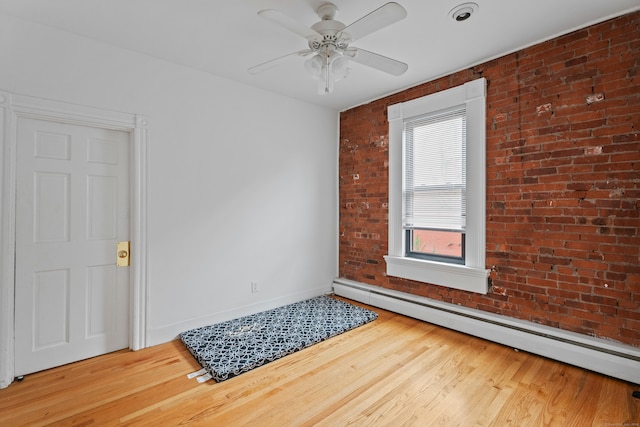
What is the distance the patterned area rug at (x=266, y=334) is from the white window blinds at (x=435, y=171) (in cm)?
132

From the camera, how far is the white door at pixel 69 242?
2389 mm

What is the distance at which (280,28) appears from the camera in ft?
7.97

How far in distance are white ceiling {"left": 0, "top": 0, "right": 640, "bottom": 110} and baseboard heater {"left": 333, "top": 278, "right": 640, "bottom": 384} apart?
245 centimetres

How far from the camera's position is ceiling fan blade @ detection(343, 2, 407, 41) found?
1.71 m

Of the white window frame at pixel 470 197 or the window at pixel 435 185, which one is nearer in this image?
the white window frame at pixel 470 197

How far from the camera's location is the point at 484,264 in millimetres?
3006

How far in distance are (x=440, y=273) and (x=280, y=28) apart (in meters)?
2.77

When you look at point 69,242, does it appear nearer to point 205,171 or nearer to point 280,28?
point 205,171

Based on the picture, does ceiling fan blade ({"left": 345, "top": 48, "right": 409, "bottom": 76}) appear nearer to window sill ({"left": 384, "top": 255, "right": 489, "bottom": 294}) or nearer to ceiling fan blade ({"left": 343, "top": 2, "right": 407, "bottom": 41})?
ceiling fan blade ({"left": 343, "top": 2, "right": 407, "bottom": 41})

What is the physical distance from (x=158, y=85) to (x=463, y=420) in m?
3.59

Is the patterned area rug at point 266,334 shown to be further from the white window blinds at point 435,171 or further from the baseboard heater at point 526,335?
the white window blinds at point 435,171

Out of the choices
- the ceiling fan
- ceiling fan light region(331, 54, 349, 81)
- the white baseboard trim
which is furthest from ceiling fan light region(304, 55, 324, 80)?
the white baseboard trim

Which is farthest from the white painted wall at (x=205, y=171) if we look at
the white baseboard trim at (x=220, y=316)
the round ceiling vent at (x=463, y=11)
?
the round ceiling vent at (x=463, y=11)

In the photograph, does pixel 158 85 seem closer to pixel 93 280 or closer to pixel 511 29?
pixel 93 280
